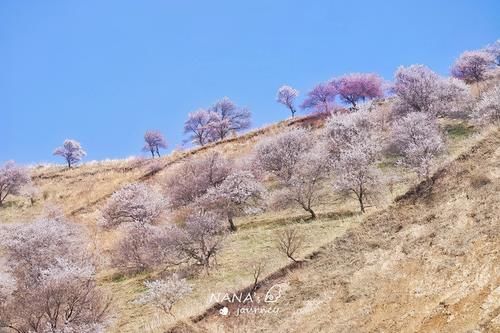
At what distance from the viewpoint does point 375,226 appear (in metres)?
24.2

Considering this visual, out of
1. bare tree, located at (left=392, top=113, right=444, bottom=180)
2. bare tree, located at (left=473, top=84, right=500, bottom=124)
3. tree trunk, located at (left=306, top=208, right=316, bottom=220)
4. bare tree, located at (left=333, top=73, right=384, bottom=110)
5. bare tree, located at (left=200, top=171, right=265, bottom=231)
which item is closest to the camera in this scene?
tree trunk, located at (left=306, top=208, right=316, bottom=220)

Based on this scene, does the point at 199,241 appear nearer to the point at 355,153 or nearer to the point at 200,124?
the point at 355,153

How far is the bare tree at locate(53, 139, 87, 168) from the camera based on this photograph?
283 ft

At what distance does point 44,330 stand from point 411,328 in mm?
16162

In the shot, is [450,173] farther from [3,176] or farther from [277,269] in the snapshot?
[3,176]

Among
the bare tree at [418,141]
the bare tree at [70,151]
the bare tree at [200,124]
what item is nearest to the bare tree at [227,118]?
the bare tree at [200,124]

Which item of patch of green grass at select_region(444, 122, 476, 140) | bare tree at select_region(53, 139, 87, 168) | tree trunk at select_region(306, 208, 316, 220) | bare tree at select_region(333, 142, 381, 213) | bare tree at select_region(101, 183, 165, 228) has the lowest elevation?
tree trunk at select_region(306, 208, 316, 220)

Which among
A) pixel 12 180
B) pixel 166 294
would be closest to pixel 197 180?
pixel 166 294

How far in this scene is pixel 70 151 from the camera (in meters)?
87.2

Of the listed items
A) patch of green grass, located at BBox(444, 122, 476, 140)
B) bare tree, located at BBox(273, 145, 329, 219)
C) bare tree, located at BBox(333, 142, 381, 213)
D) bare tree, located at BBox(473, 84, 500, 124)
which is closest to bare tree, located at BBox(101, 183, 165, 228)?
bare tree, located at BBox(273, 145, 329, 219)

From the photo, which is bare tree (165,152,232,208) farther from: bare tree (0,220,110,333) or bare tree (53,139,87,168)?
bare tree (53,139,87,168)

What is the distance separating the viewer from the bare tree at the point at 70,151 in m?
86.4

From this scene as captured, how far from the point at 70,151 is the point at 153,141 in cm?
1402

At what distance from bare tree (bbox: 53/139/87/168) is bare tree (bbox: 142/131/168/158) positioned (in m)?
11.1
